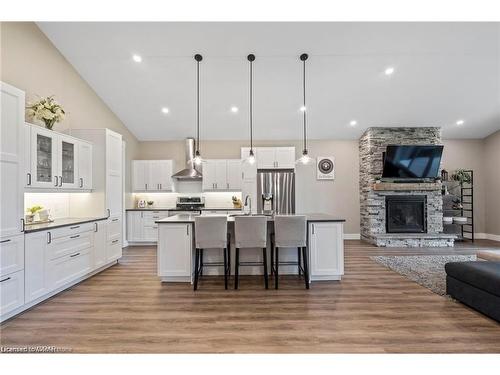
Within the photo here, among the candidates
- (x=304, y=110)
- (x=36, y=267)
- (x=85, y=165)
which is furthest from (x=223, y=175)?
(x=36, y=267)

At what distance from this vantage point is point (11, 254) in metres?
2.86

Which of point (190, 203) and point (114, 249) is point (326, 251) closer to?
point (114, 249)

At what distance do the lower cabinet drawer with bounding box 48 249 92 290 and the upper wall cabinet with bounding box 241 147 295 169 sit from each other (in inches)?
173

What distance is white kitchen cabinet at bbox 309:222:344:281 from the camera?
4.03 metres

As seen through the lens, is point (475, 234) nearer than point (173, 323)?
No

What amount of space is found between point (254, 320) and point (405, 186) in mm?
5636

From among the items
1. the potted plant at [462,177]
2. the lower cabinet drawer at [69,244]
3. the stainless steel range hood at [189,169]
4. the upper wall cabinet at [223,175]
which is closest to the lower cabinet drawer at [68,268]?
the lower cabinet drawer at [69,244]

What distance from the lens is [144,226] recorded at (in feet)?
22.5

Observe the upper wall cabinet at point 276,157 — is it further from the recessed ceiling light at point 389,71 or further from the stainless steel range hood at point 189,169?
the recessed ceiling light at point 389,71

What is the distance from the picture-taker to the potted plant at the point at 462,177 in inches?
282

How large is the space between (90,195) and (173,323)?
3070 millimetres

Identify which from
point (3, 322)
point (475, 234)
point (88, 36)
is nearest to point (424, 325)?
point (3, 322)

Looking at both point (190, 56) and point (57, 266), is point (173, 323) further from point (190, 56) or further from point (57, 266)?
point (190, 56)

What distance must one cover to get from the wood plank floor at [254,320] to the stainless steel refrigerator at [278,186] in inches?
128
